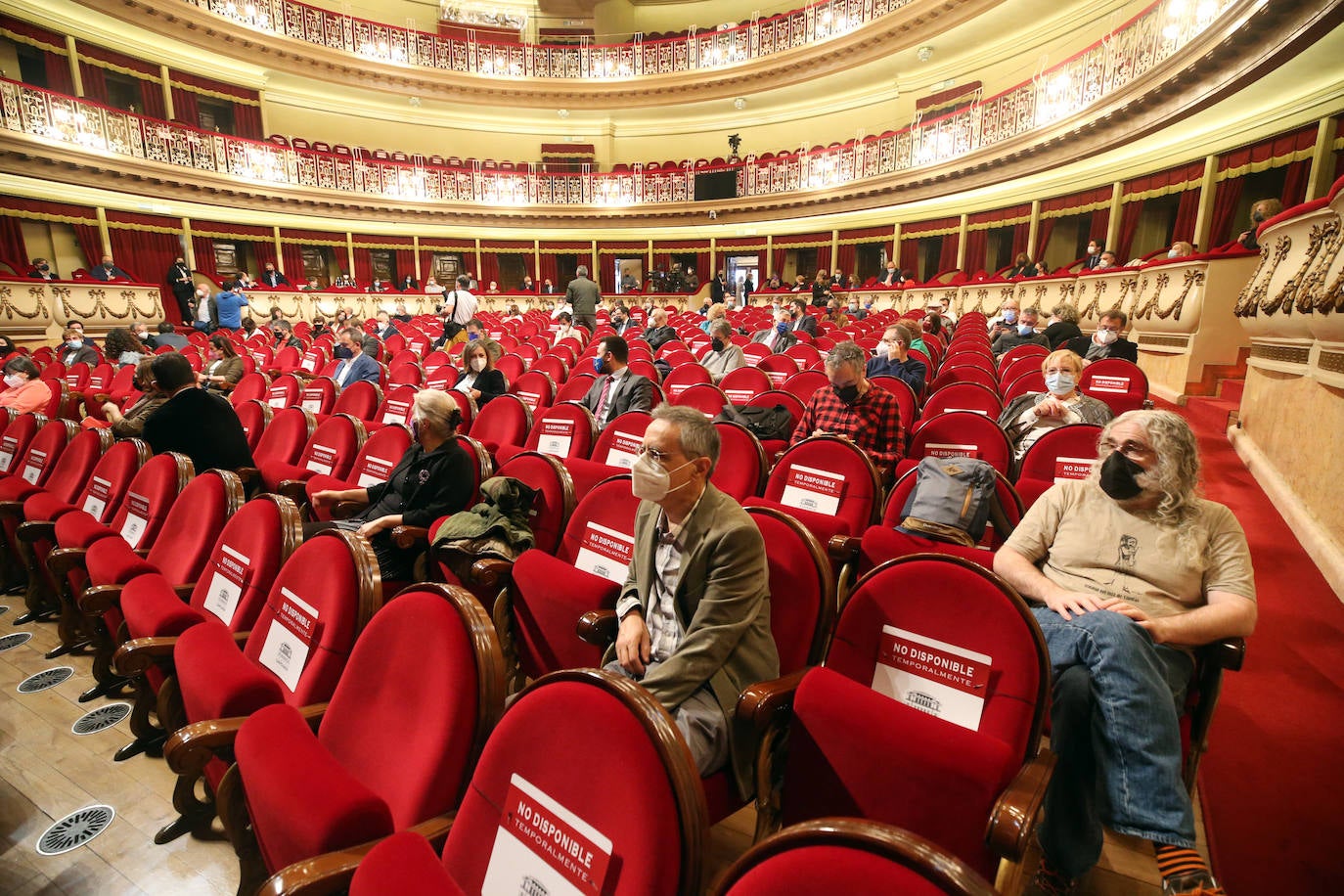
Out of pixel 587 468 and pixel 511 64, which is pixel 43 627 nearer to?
pixel 587 468

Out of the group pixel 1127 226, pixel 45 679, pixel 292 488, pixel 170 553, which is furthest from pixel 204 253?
pixel 1127 226

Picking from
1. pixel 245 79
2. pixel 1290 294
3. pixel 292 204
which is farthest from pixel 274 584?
pixel 245 79

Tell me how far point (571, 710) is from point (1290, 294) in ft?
Answer: 14.7

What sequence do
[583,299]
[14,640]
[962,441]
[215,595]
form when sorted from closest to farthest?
[215,595], [14,640], [962,441], [583,299]

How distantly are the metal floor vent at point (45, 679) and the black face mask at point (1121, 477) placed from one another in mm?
3788

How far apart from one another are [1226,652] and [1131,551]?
0.29 m

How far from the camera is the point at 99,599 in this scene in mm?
1909

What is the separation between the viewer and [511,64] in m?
17.5

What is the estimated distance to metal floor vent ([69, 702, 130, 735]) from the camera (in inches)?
86.4

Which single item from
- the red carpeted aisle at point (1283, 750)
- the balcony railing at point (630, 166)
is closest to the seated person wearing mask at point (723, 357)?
the red carpeted aisle at point (1283, 750)

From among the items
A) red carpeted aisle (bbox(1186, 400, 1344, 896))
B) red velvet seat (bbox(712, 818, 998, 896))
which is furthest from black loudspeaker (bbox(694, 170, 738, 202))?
red velvet seat (bbox(712, 818, 998, 896))

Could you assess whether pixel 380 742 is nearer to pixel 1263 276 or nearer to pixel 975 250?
pixel 1263 276

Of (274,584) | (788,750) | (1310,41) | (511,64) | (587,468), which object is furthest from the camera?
(511,64)

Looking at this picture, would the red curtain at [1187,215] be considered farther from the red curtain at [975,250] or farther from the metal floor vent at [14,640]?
the metal floor vent at [14,640]
